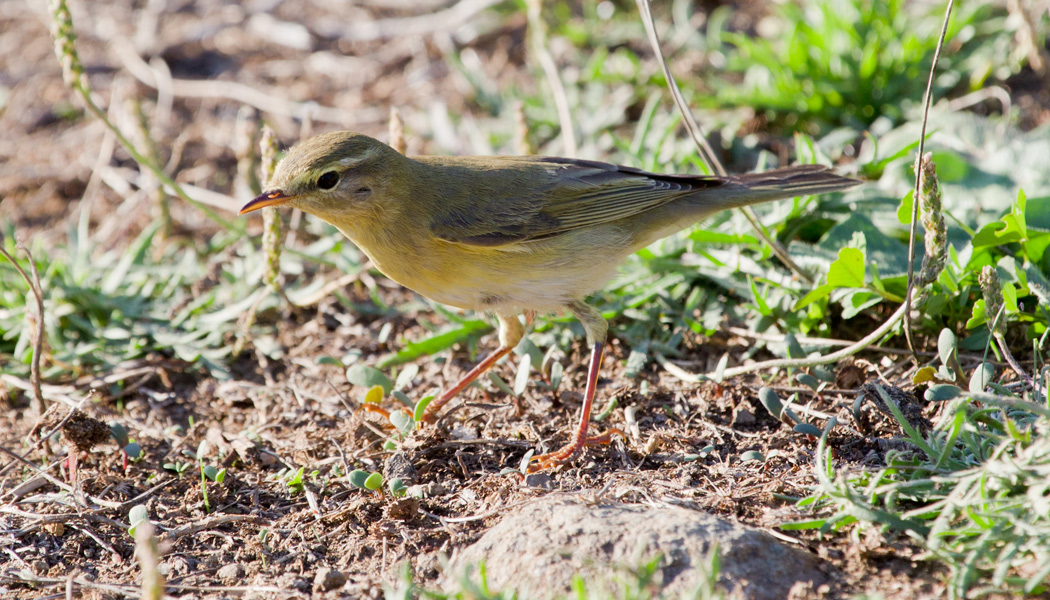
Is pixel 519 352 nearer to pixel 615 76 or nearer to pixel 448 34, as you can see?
pixel 615 76

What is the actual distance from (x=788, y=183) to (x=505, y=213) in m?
1.57

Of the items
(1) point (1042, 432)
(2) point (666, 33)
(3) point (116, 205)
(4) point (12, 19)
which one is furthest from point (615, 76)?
(4) point (12, 19)

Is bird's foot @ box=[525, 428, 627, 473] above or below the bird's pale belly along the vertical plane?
below

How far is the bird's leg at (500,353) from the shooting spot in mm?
5039

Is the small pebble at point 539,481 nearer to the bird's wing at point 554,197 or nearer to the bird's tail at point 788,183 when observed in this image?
the bird's wing at point 554,197

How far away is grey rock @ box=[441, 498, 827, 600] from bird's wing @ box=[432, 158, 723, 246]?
6.01 feet

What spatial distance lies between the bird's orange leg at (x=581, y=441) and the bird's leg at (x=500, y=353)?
0.57 m

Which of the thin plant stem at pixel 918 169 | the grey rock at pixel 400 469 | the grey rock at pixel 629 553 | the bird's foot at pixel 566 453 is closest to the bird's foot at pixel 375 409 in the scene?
the grey rock at pixel 400 469

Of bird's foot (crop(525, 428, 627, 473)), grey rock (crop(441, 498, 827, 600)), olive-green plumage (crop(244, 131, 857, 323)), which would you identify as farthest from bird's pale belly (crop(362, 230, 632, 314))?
grey rock (crop(441, 498, 827, 600))

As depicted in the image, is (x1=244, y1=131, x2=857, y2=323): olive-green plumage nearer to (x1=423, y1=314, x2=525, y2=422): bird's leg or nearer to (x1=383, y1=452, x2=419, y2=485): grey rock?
(x1=423, y1=314, x2=525, y2=422): bird's leg

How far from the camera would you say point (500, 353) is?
17.4 ft

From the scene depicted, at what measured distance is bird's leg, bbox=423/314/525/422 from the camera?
504cm

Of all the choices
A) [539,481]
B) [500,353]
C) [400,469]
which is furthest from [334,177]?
[539,481]

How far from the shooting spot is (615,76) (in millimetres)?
7570
